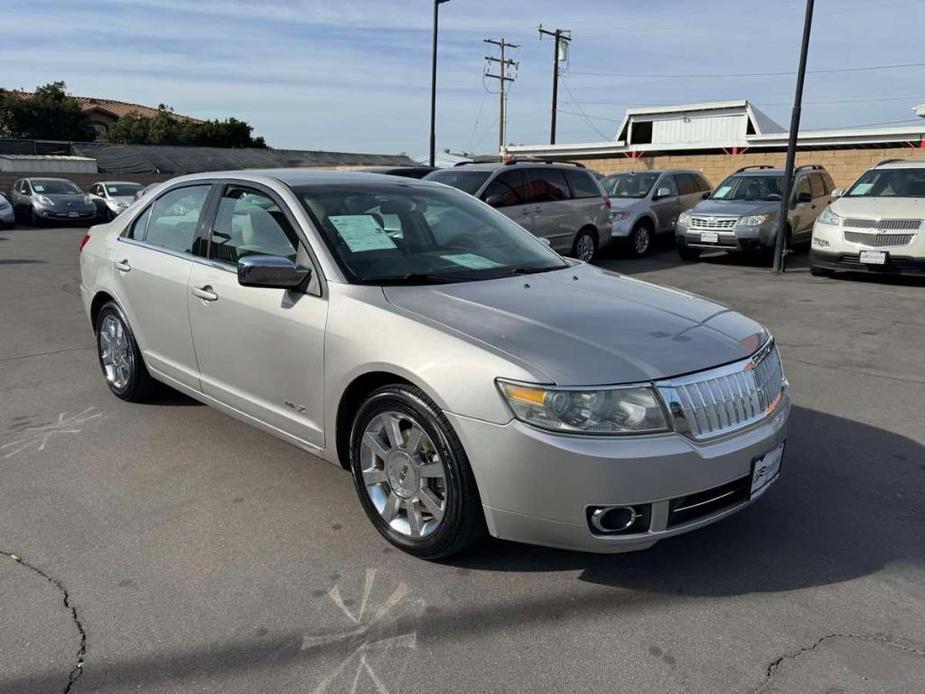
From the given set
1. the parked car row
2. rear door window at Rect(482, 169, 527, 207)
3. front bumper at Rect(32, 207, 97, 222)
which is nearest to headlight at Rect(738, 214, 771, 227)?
rear door window at Rect(482, 169, 527, 207)

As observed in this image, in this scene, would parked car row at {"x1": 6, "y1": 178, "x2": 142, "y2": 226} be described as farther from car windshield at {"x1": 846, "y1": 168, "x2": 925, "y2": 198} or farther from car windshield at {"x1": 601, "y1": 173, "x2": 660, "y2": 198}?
car windshield at {"x1": 846, "y1": 168, "x2": 925, "y2": 198}

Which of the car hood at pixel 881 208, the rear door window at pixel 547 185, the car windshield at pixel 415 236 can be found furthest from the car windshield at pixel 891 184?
the car windshield at pixel 415 236

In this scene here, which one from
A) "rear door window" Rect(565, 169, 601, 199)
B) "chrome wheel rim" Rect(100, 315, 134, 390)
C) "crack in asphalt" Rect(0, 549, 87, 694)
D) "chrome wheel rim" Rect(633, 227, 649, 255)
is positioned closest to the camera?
"crack in asphalt" Rect(0, 549, 87, 694)

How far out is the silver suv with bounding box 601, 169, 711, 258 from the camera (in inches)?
542

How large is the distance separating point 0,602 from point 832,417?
4.77 m

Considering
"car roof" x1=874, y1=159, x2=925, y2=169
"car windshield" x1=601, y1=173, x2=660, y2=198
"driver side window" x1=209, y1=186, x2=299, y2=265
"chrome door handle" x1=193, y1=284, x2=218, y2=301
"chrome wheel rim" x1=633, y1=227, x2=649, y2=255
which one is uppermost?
"car roof" x1=874, y1=159, x2=925, y2=169

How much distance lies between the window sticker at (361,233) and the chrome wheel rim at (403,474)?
3.12ft

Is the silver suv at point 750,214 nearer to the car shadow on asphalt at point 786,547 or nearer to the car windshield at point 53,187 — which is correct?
the car shadow on asphalt at point 786,547

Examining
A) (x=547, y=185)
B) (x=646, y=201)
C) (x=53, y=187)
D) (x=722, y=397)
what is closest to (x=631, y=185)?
(x=646, y=201)

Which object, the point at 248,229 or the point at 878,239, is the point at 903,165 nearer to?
the point at 878,239

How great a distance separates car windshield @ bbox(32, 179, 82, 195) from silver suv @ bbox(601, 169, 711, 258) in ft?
54.5

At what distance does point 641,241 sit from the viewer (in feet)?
46.4

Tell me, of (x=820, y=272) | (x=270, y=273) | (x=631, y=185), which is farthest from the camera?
(x=631, y=185)

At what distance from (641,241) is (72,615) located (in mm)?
12662
